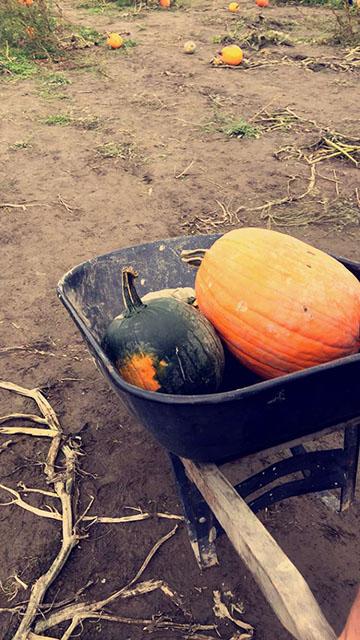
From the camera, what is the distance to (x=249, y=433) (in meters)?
1.56

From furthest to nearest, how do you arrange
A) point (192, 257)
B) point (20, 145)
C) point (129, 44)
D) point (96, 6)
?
point (96, 6) → point (129, 44) → point (20, 145) → point (192, 257)

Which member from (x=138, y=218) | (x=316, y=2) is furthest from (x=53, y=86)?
(x=316, y=2)

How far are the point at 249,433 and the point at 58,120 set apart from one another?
248 inches

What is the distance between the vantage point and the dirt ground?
2303 mm

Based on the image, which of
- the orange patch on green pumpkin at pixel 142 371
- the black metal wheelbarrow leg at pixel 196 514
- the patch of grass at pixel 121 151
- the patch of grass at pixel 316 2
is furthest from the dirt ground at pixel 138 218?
the patch of grass at pixel 316 2

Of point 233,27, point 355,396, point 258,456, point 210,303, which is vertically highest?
point 210,303

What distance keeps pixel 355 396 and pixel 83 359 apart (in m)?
2.11

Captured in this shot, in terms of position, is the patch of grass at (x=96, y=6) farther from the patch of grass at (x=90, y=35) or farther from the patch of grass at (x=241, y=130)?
the patch of grass at (x=241, y=130)

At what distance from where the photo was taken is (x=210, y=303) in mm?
1830

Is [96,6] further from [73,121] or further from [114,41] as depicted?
[73,121]

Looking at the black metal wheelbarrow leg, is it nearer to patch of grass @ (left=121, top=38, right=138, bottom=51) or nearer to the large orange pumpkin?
the large orange pumpkin

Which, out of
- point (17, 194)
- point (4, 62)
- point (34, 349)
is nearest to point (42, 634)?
point (34, 349)

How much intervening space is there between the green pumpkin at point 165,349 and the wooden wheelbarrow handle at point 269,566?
26 centimetres

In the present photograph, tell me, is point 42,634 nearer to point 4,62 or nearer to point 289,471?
point 289,471
